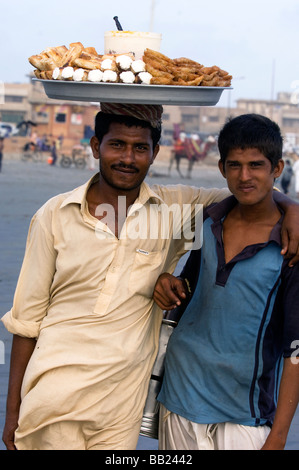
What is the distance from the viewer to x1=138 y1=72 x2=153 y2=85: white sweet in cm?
233

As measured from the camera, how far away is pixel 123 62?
2.35m

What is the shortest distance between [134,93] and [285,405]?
3.37 feet

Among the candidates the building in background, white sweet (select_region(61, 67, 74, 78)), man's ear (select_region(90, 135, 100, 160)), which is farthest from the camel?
white sweet (select_region(61, 67, 74, 78))

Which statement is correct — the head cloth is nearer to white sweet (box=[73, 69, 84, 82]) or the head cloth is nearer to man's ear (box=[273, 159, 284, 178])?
white sweet (box=[73, 69, 84, 82])

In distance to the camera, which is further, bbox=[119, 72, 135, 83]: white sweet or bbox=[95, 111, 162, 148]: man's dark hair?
bbox=[95, 111, 162, 148]: man's dark hair

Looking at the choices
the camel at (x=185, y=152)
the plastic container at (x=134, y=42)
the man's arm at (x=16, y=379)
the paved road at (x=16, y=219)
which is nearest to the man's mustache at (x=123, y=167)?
the plastic container at (x=134, y=42)

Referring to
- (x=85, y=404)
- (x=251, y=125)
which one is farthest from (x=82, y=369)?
(x=251, y=125)

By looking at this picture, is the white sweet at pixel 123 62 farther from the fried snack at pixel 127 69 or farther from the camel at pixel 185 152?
the camel at pixel 185 152

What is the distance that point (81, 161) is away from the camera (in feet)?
110

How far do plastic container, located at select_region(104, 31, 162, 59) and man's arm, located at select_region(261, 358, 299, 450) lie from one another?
105cm

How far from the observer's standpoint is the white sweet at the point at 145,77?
7.65ft

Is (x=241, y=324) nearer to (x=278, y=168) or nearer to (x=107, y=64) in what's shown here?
(x=278, y=168)

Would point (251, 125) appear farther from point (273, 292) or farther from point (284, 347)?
point (284, 347)

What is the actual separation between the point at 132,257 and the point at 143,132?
40cm
